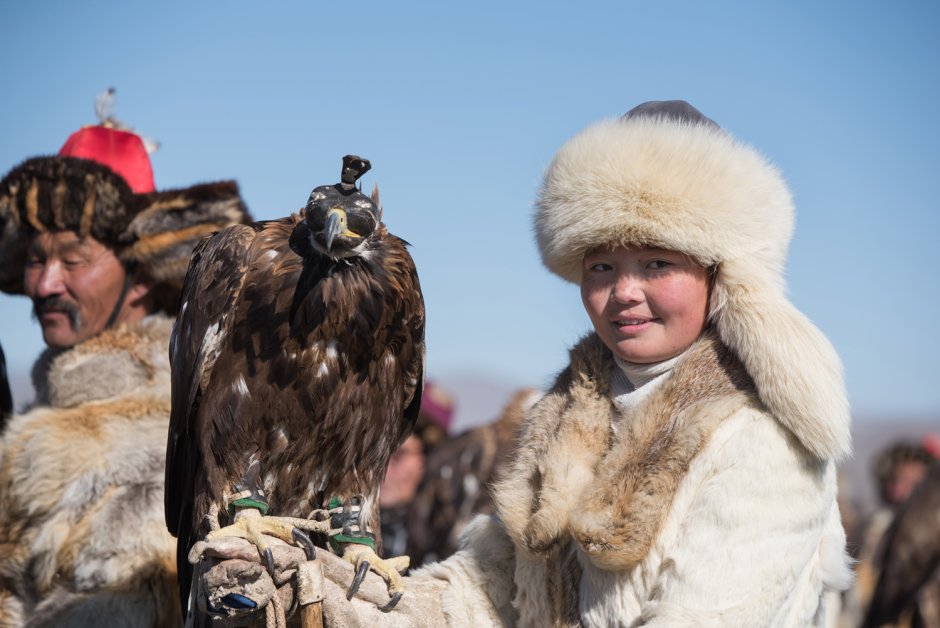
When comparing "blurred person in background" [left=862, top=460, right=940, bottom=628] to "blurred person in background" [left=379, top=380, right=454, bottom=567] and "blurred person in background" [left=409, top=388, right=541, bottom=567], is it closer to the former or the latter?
"blurred person in background" [left=409, top=388, right=541, bottom=567]

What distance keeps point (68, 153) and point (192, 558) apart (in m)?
2.66

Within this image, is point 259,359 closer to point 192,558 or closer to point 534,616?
point 192,558

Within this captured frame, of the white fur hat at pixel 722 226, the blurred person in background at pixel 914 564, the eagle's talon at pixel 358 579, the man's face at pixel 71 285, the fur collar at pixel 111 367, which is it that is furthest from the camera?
the blurred person in background at pixel 914 564

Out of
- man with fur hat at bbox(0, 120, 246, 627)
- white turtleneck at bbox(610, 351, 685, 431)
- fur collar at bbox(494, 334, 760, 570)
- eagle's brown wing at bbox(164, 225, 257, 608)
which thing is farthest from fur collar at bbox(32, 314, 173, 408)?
white turtleneck at bbox(610, 351, 685, 431)

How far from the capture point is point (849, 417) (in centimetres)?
259

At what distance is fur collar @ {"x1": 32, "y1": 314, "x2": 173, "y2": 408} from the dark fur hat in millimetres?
256

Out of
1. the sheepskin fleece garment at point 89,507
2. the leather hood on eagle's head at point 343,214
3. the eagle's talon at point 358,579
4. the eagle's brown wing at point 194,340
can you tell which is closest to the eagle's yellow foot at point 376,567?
the eagle's talon at point 358,579

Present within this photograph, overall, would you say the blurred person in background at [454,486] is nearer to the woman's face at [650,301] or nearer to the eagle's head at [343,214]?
the eagle's head at [343,214]

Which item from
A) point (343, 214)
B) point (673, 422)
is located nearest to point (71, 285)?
point (343, 214)

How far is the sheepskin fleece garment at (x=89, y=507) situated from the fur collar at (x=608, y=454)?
5.71ft

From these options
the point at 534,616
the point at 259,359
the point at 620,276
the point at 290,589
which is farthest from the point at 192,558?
the point at 620,276

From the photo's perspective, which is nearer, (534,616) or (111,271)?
(534,616)

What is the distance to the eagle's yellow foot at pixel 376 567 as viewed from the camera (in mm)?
3000

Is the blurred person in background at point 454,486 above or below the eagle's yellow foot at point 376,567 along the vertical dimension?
below
